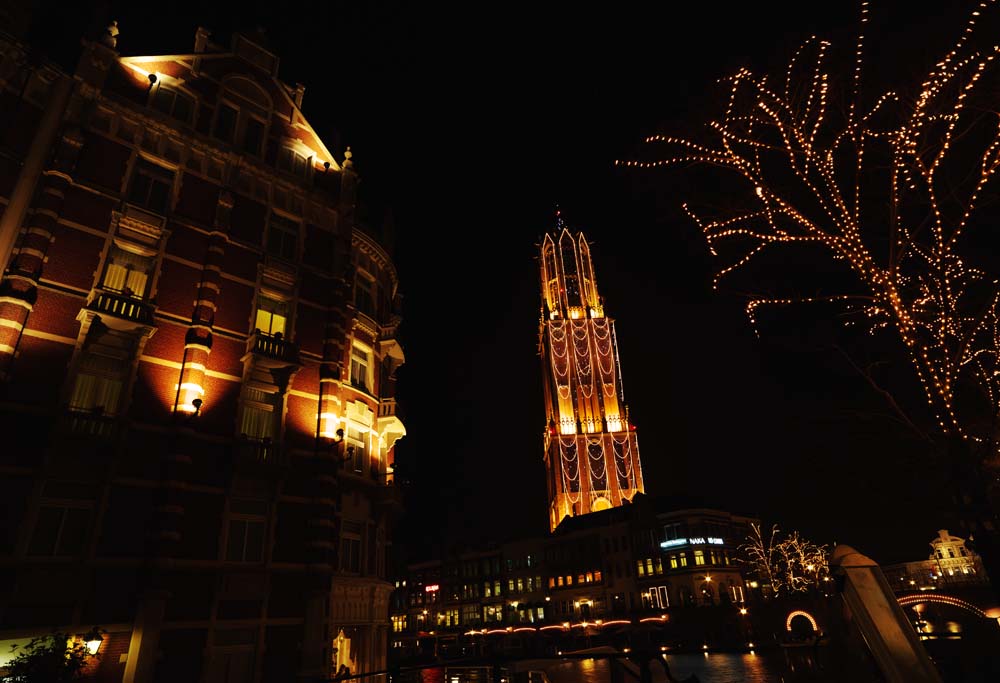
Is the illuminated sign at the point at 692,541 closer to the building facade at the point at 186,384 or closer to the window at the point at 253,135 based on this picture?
the building facade at the point at 186,384

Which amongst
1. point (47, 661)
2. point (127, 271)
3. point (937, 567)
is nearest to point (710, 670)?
point (47, 661)

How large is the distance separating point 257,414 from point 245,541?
4.24m

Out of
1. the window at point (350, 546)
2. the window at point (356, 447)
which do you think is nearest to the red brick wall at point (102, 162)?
the window at point (356, 447)

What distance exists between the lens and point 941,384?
35.1 feet

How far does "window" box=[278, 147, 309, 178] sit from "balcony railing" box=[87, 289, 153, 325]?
857cm

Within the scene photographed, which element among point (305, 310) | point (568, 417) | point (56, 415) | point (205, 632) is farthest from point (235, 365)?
point (568, 417)

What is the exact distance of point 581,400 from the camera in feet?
317

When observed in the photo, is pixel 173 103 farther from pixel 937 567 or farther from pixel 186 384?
pixel 937 567

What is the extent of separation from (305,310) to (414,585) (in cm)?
9747

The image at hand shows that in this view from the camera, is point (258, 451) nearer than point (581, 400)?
Yes

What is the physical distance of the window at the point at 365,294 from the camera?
81.8 feet

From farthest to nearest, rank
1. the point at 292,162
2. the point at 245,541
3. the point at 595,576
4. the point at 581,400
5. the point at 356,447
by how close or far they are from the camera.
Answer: the point at 581,400 → the point at 595,576 → the point at 292,162 → the point at 356,447 → the point at 245,541

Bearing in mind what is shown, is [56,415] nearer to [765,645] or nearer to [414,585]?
[765,645]

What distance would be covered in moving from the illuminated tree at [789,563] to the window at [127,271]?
60.5m
